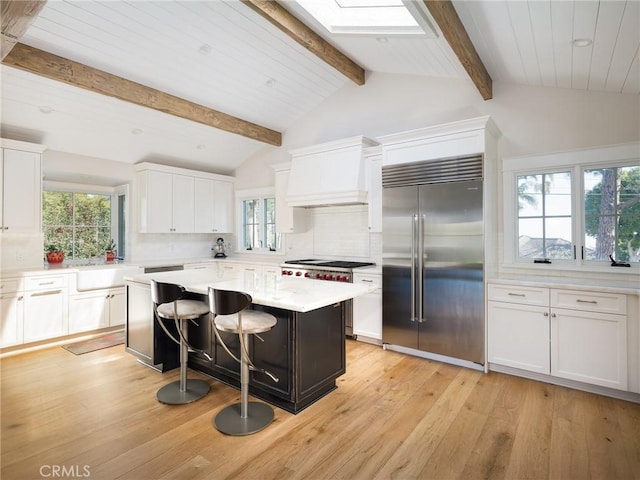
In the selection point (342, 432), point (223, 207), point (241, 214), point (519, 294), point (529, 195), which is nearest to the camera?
point (342, 432)

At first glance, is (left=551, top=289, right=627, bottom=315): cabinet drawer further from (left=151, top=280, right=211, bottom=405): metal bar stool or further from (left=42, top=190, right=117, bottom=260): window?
(left=42, top=190, right=117, bottom=260): window

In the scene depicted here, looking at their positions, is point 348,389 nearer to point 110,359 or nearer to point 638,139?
point 110,359

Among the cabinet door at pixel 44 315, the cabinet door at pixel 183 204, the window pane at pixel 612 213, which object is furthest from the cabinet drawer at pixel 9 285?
the window pane at pixel 612 213

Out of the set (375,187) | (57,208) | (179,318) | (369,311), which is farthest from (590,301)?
(57,208)

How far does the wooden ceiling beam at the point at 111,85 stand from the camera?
10.9ft

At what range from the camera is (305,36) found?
369 cm

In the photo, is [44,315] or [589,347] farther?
[44,315]

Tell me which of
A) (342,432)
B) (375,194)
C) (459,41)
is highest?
(459,41)

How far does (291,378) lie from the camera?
2.66 m

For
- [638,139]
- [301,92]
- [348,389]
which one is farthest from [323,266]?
[638,139]

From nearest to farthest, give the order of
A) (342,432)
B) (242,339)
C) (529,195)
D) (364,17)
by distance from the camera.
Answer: (242,339) → (342,432) → (364,17) → (529,195)

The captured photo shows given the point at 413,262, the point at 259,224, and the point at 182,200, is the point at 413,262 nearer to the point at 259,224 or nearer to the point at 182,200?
the point at 259,224

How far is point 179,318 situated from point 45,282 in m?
2.54

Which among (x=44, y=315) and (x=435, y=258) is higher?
(x=435, y=258)
